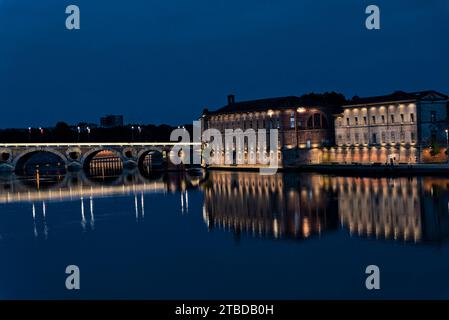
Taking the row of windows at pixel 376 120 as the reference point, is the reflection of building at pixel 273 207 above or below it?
below

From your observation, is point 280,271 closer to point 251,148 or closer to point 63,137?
point 251,148

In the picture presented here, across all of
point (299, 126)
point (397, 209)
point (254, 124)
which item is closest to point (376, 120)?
point (299, 126)

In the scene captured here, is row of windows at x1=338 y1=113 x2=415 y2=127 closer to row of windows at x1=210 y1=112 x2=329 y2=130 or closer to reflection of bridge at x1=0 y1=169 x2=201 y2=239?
row of windows at x1=210 y1=112 x2=329 y2=130

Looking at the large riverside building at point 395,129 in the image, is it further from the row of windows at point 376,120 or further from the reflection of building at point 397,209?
the reflection of building at point 397,209

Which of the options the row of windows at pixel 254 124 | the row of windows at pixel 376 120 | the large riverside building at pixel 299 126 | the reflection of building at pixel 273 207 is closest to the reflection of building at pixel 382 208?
the reflection of building at pixel 273 207

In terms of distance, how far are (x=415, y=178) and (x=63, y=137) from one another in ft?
268

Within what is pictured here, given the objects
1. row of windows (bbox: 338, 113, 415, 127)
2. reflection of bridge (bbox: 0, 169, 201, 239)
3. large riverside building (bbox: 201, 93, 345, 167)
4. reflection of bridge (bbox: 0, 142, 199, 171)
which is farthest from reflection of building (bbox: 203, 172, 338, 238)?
reflection of bridge (bbox: 0, 142, 199, 171)

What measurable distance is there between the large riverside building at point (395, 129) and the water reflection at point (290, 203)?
7292mm

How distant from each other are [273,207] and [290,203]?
149cm

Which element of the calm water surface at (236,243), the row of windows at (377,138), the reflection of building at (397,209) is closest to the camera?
the calm water surface at (236,243)

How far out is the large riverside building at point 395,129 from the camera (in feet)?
174

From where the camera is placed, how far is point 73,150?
259 ft

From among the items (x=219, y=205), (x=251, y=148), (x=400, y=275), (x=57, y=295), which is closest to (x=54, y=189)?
(x=219, y=205)
